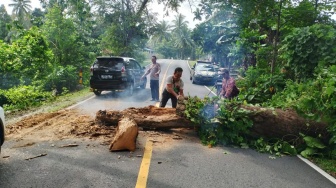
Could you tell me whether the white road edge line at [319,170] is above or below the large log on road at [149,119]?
below

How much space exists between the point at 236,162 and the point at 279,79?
14.8 feet

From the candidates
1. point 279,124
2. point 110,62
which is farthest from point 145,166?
point 110,62

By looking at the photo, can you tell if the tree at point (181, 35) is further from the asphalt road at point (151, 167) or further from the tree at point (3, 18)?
the asphalt road at point (151, 167)

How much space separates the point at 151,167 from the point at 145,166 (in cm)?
10

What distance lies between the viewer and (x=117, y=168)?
165 inches

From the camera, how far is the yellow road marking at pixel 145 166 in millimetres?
3713

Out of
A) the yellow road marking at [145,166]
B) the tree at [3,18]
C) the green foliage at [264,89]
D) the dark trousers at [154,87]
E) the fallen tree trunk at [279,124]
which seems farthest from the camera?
the tree at [3,18]

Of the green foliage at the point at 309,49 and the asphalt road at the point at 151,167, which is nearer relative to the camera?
the asphalt road at the point at 151,167

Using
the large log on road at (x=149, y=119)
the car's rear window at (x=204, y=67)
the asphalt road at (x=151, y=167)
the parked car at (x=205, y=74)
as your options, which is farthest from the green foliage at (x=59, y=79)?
the asphalt road at (x=151, y=167)

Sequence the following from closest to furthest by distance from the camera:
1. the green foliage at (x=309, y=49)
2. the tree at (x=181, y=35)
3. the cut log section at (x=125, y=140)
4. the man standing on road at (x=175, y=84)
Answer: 1. the cut log section at (x=125, y=140)
2. the man standing on road at (x=175, y=84)
3. the green foliage at (x=309, y=49)
4. the tree at (x=181, y=35)

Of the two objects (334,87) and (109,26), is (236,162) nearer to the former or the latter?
(334,87)

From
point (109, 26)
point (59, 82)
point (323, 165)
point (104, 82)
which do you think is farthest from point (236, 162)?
point (109, 26)

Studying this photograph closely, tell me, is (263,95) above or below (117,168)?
above

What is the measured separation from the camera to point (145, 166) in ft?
14.2
